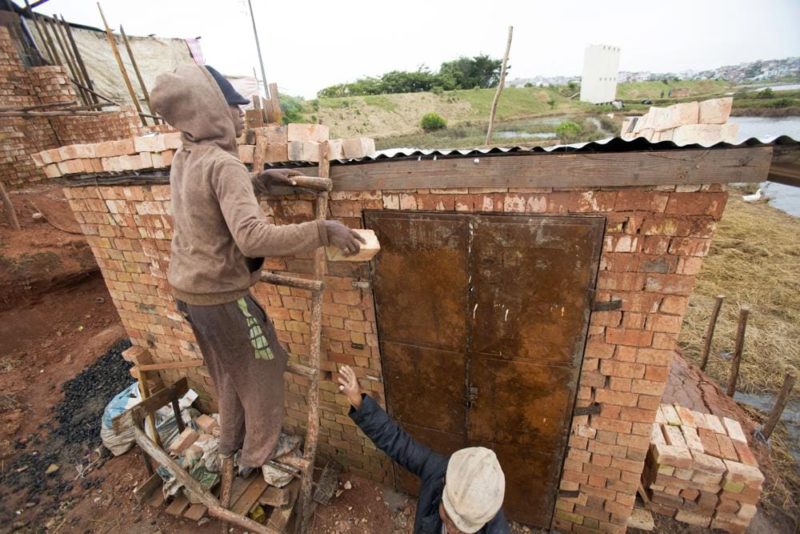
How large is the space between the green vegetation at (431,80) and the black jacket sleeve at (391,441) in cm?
3892

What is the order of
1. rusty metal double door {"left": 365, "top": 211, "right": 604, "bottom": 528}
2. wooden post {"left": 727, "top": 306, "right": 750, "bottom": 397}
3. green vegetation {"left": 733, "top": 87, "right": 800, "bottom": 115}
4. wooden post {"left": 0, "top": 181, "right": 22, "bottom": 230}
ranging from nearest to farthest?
1. rusty metal double door {"left": 365, "top": 211, "right": 604, "bottom": 528}
2. wooden post {"left": 727, "top": 306, "right": 750, "bottom": 397}
3. wooden post {"left": 0, "top": 181, "right": 22, "bottom": 230}
4. green vegetation {"left": 733, "top": 87, "right": 800, "bottom": 115}

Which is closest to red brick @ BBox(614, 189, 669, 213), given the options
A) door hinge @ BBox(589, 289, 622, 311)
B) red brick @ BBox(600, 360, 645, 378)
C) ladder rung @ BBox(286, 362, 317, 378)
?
door hinge @ BBox(589, 289, 622, 311)

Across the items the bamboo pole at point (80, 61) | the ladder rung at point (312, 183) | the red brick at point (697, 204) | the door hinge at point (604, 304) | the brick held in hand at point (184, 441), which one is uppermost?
the bamboo pole at point (80, 61)

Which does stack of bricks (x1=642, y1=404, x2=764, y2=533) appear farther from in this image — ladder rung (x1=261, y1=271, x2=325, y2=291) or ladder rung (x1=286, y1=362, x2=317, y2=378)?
ladder rung (x1=261, y1=271, x2=325, y2=291)

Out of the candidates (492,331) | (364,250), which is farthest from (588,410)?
(364,250)

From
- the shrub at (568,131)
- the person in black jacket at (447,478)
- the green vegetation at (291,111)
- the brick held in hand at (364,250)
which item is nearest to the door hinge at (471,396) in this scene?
the person in black jacket at (447,478)

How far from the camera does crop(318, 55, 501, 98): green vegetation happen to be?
3772 cm

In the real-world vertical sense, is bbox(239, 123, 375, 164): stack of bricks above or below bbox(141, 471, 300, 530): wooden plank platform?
above

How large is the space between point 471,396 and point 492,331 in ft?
2.03

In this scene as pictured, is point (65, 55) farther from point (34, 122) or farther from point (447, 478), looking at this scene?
point (447, 478)

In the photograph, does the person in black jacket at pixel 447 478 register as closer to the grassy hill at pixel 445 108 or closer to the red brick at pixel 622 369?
the red brick at pixel 622 369

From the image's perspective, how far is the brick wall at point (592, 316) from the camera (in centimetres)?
187

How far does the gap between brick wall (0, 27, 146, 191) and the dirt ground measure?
86 cm

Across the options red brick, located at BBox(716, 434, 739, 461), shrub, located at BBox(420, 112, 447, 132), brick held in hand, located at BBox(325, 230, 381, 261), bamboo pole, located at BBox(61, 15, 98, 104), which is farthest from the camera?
shrub, located at BBox(420, 112, 447, 132)
